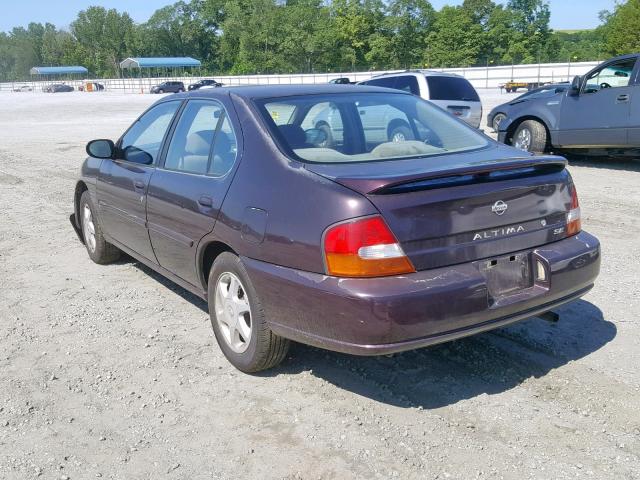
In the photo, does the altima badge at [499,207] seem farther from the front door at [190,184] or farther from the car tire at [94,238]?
the car tire at [94,238]

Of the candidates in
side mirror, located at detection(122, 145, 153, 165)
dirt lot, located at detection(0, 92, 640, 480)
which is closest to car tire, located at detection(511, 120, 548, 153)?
dirt lot, located at detection(0, 92, 640, 480)

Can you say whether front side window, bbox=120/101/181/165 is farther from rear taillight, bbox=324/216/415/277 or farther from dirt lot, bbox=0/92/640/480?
rear taillight, bbox=324/216/415/277

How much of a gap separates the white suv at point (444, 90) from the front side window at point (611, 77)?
286 centimetres

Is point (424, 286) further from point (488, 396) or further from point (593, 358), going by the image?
point (593, 358)

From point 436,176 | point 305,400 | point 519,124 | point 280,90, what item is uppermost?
point 280,90

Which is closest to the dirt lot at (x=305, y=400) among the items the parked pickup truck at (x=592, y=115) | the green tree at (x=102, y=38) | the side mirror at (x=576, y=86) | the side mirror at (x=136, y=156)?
the side mirror at (x=136, y=156)

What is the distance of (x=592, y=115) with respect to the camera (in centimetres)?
1048

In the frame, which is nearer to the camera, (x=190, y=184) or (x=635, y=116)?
(x=190, y=184)

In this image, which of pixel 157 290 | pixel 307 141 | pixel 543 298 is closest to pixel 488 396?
pixel 543 298

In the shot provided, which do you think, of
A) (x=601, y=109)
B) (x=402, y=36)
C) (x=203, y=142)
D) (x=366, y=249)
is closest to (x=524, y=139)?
(x=601, y=109)

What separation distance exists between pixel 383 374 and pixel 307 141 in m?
1.39

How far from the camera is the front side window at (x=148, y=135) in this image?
4.70 metres

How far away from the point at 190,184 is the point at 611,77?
8.81 metres

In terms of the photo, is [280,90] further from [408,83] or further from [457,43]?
[457,43]
